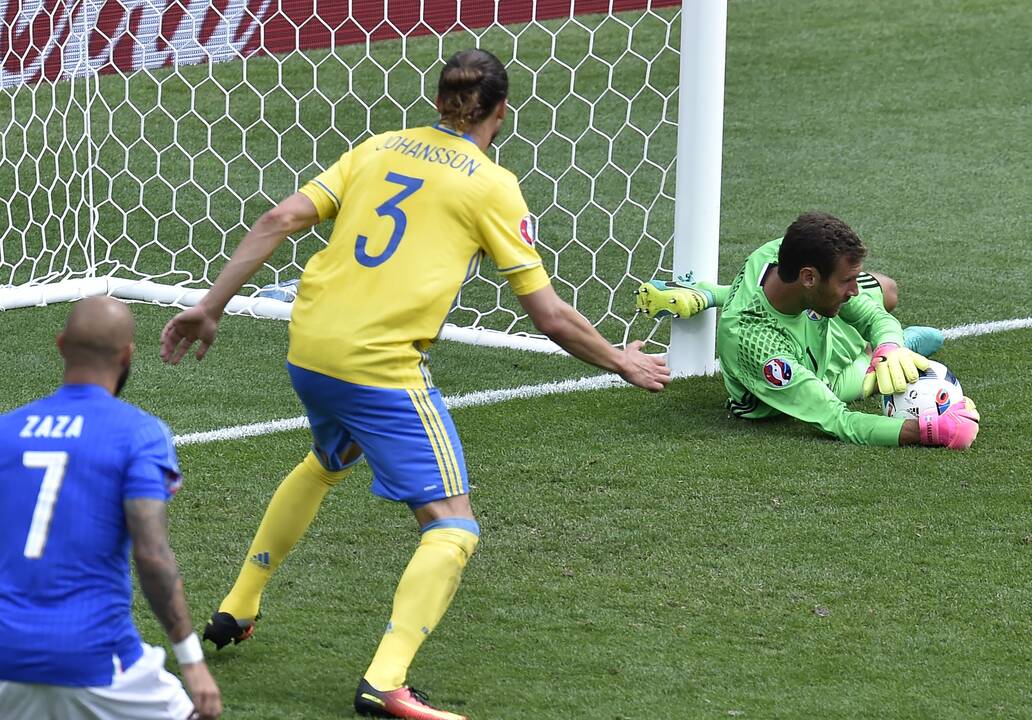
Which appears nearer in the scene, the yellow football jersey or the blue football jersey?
the blue football jersey

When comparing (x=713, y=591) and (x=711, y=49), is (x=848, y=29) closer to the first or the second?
(x=711, y=49)

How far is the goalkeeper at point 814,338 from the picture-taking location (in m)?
5.47

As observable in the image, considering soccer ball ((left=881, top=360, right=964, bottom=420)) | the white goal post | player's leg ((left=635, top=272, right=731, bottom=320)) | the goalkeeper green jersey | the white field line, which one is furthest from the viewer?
the white goal post

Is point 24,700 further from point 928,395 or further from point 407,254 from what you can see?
point 928,395

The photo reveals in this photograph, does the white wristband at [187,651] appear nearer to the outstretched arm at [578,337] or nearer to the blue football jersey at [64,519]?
the blue football jersey at [64,519]

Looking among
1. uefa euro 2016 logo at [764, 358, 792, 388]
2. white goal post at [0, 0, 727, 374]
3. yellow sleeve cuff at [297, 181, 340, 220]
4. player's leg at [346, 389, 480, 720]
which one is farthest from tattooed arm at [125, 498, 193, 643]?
white goal post at [0, 0, 727, 374]

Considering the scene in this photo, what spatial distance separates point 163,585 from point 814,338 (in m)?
3.64

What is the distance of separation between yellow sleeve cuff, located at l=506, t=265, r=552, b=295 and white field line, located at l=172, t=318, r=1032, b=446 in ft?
7.63

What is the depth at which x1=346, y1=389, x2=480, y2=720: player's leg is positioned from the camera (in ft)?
11.6

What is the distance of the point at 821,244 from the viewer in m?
5.39

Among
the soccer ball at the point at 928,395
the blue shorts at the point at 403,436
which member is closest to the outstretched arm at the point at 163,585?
the blue shorts at the point at 403,436

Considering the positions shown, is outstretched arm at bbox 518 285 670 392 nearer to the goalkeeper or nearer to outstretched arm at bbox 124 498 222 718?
outstretched arm at bbox 124 498 222 718

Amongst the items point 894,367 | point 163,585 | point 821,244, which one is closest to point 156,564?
point 163,585

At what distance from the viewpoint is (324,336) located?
12.1 feet
